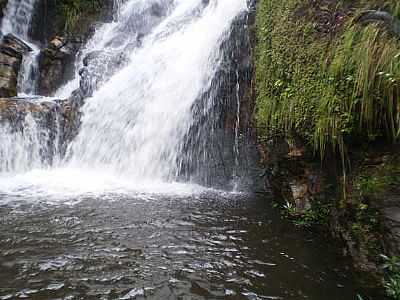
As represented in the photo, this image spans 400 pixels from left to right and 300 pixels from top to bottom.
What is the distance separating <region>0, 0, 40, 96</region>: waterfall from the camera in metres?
12.3

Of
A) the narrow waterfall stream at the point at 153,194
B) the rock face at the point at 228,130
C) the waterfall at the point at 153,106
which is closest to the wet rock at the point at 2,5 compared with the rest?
the narrow waterfall stream at the point at 153,194

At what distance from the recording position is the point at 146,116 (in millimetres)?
7918

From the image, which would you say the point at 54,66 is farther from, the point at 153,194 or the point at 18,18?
Result: the point at 153,194

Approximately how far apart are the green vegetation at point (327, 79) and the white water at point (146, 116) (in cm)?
237

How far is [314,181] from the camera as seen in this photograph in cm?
429

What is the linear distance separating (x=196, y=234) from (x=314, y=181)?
64.5 inches

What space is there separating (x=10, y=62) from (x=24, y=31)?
3.09m

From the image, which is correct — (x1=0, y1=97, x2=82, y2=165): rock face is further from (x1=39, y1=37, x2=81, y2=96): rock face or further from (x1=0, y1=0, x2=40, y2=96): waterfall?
(x1=39, y1=37, x2=81, y2=96): rock face

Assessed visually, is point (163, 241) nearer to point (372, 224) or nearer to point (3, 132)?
point (372, 224)

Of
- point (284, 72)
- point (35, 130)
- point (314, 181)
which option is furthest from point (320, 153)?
point (35, 130)

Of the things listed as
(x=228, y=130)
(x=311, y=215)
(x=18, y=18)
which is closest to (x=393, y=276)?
(x=311, y=215)

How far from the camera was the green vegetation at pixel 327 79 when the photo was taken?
128 inches

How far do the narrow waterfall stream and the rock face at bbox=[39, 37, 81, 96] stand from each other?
1.34 ft

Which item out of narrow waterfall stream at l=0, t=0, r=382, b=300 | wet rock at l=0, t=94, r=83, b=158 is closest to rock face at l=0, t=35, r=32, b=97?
narrow waterfall stream at l=0, t=0, r=382, b=300
